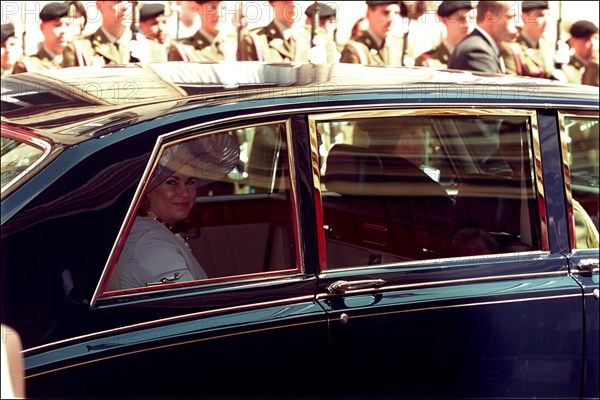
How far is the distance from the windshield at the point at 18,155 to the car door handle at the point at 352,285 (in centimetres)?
85

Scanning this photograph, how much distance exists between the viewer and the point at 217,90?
9.94 ft

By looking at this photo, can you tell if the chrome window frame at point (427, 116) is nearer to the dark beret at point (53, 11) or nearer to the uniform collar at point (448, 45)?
the dark beret at point (53, 11)

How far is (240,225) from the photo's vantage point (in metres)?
3.36

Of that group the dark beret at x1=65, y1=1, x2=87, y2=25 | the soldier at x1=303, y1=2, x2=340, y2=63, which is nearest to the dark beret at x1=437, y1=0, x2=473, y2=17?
the soldier at x1=303, y1=2, x2=340, y2=63

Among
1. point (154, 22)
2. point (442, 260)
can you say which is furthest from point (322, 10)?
point (442, 260)

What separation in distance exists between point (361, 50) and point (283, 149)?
6.37m

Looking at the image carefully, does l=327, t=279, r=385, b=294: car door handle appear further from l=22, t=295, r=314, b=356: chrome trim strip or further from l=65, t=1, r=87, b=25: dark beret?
l=65, t=1, r=87, b=25: dark beret

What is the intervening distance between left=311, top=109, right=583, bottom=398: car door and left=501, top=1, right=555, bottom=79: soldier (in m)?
5.46

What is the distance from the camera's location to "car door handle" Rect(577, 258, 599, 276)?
3.31 metres

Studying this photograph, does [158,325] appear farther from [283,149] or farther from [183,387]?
[283,149]

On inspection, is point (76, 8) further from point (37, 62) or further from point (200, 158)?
point (200, 158)

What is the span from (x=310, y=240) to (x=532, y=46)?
269 inches

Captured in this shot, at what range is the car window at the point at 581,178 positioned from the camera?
3.41 meters

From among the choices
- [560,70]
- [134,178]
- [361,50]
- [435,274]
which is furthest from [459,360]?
[560,70]
